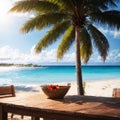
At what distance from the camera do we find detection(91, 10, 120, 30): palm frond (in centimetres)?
1089

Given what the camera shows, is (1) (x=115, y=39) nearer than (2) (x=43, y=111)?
No

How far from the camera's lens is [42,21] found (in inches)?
444

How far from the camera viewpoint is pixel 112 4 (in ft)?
36.7

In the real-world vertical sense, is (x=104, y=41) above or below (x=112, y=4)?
below

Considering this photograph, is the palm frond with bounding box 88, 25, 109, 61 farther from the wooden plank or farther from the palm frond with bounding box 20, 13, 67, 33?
the wooden plank

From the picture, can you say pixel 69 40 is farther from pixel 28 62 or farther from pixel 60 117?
pixel 28 62

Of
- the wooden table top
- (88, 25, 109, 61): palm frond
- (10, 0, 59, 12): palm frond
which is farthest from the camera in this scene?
(88, 25, 109, 61): palm frond

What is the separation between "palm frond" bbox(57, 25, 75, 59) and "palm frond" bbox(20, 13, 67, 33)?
3.60ft

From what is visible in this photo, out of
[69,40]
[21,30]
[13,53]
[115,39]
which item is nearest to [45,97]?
[21,30]

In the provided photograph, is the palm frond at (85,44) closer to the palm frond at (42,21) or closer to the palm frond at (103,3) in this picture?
the palm frond at (42,21)

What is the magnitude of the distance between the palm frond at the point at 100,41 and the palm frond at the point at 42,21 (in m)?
1.42

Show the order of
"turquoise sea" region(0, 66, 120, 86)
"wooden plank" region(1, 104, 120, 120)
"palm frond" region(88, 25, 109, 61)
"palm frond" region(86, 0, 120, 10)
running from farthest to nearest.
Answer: "turquoise sea" region(0, 66, 120, 86) < "palm frond" region(88, 25, 109, 61) < "palm frond" region(86, 0, 120, 10) < "wooden plank" region(1, 104, 120, 120)

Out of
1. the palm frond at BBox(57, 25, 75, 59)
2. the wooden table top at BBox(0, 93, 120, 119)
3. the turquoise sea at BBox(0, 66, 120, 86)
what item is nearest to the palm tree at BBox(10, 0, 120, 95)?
the palm frond at BBox(57, 25, 75, 59)

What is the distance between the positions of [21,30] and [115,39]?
46318 mm
